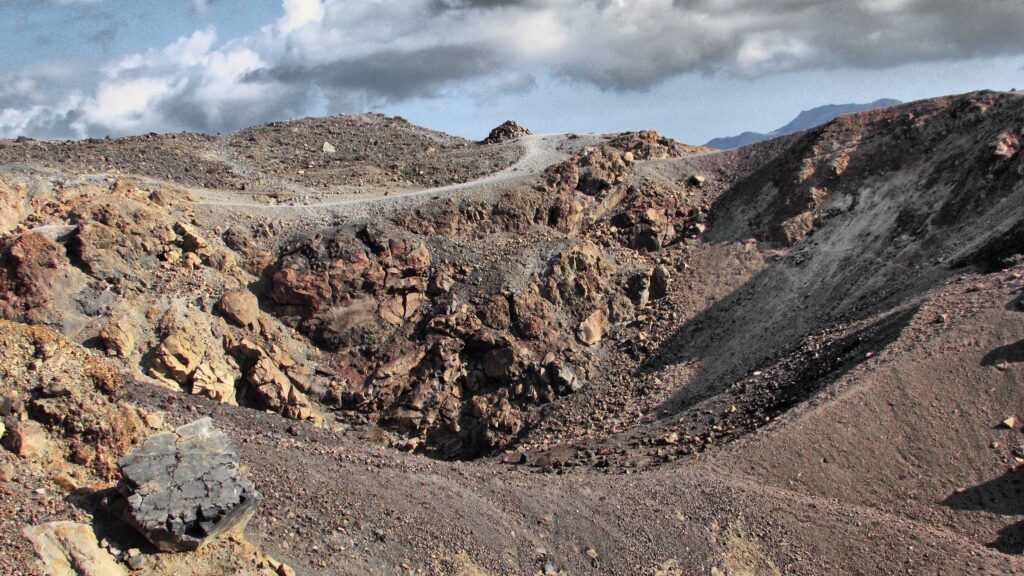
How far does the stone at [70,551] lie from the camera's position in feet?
39.4

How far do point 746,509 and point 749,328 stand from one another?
43.7 feet

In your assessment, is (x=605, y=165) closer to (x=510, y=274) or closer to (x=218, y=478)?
(x=510, y=274)

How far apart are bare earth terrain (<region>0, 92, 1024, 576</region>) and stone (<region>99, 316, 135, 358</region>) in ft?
0.24

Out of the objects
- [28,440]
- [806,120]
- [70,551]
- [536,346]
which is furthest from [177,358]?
[806,120]

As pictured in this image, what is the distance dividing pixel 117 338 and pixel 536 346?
52.4ft

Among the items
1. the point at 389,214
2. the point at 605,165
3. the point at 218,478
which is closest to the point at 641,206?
the point at 605,165

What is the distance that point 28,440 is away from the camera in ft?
47.4

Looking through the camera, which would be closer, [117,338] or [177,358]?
[117,338]

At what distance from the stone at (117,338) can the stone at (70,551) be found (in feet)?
42.5

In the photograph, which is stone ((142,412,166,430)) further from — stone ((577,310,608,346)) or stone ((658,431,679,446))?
stone ((577,310,608,346))

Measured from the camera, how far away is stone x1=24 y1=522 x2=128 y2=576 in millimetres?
12000

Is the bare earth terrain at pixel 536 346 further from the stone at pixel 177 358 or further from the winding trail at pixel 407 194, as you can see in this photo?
the winding trail at pixel 407 194

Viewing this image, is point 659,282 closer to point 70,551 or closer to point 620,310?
point 620,310

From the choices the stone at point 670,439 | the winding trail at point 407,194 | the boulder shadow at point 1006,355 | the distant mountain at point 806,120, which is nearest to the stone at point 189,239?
the winding trail at point 407,194
